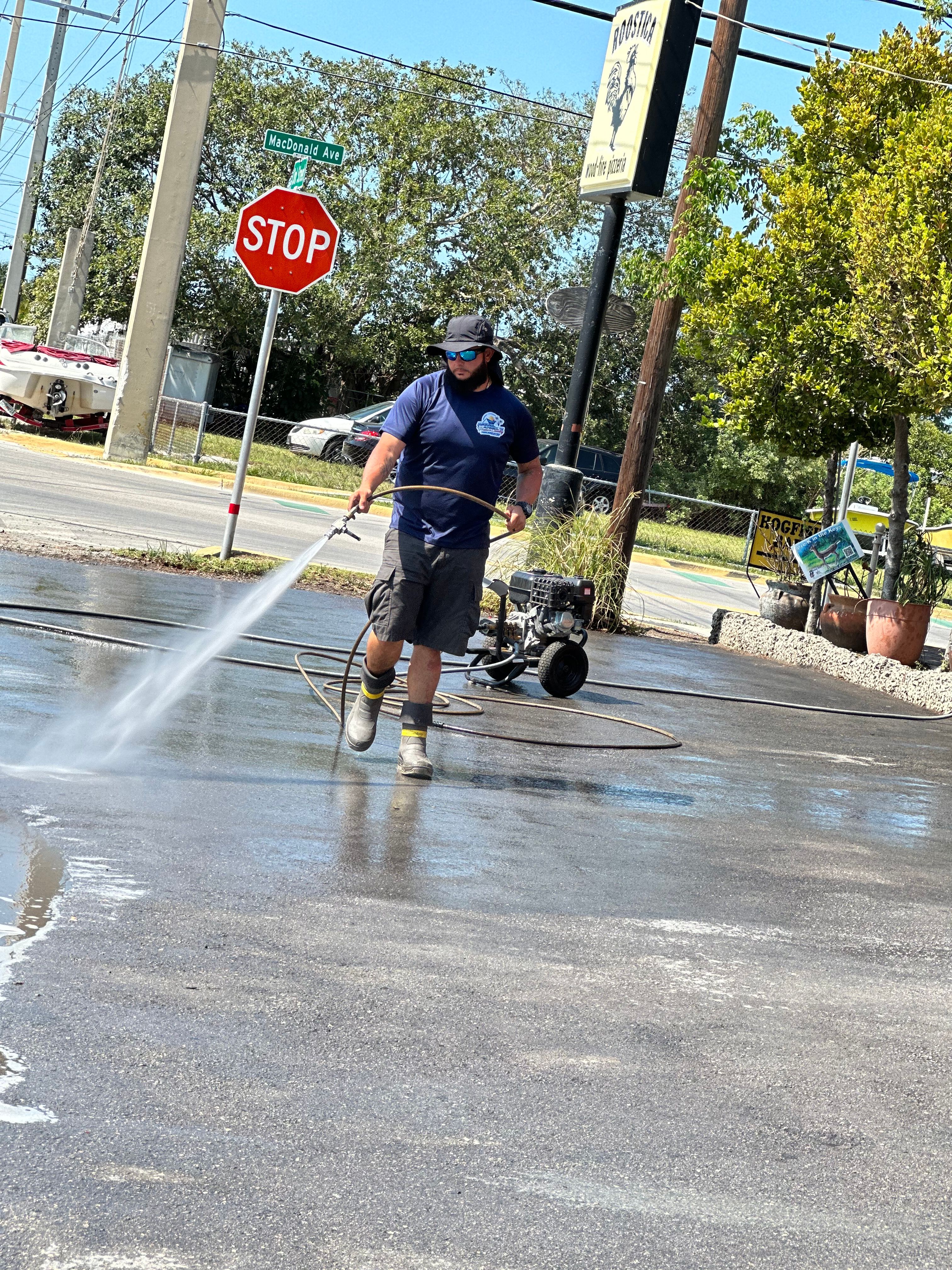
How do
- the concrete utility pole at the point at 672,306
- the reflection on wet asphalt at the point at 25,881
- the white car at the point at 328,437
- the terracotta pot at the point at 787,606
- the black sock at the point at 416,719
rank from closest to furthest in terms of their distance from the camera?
1. the reflection on wet asphalt at the point at 25,881
2. the black sock at the point at 416,719
3. the terracotta pot at the point at 787,606
4. the concrete utility pole at the point at 672,306
5. the white car at the point at 328,437

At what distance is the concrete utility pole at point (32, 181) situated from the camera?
1507 inches

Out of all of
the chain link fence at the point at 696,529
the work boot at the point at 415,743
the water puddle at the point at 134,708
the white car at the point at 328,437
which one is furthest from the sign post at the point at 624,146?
the white car at the point at 328,437

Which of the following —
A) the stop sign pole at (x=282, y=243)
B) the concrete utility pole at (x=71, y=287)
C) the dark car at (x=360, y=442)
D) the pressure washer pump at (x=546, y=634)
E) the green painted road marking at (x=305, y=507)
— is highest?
the concrete utility pole at (x=71, y=287)

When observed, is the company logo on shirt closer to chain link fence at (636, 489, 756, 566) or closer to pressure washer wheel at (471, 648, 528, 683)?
pressure washer wheel at (471, 648, 528, 683)

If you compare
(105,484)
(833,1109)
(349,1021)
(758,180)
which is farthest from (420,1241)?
(105,484)

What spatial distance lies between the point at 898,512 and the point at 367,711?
8581 millimetres

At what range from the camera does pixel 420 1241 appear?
271 cm

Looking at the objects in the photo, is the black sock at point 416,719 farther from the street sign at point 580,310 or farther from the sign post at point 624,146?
the street sign at point 580,310

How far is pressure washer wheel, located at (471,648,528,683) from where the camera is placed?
30.8 feet

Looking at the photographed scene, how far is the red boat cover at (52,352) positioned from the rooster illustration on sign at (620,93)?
13571mm

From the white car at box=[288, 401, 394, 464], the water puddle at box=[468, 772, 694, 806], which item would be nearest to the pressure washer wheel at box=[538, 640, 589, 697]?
the water puddle at box=[468, 772, 694, 806]

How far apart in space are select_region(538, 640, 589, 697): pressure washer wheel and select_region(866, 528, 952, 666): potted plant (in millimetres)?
4904

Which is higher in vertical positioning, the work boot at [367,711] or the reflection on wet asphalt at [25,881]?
the work boot at [367,711]

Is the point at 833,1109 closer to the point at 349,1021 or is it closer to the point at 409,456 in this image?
the point at 349,1021
